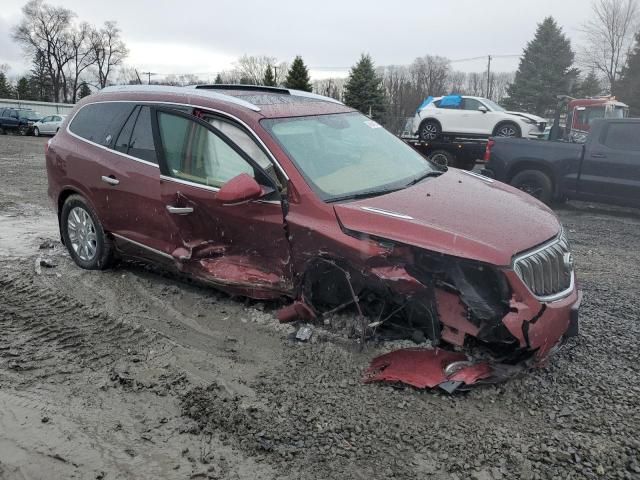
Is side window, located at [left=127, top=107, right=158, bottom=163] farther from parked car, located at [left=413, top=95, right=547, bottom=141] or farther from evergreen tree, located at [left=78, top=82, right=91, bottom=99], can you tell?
evergreen tree, located at [left=78, top=82, right=91, bottom=99]

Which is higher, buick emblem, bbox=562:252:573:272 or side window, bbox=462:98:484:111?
side window, bbox=462:98:484:111

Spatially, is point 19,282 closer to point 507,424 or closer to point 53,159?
point 53,159

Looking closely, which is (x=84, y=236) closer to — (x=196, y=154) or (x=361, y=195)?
(x=196, y=154)

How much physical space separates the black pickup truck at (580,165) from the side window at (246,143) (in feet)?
19.6

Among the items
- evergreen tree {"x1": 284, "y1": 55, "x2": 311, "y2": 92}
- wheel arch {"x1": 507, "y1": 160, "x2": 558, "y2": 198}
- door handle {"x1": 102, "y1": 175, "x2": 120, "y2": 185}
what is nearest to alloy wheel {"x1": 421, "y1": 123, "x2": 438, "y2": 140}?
wheel arch {"x1": 507, "y1": 160, "x2": 558, "y2": 198}

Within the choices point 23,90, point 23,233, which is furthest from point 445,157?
point 23,90

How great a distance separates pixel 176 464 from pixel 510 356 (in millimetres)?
1954

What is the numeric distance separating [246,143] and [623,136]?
8.00 m

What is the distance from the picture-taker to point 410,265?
332 centimetres

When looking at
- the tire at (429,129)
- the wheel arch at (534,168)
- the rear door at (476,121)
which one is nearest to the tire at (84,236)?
the wheel arch at (534,168)

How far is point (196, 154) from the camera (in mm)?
4359

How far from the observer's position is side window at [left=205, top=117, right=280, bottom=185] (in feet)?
13.0

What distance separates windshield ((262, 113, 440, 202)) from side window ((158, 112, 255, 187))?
40 centimetres

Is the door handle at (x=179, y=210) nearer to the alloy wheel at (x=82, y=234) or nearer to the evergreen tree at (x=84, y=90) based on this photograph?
the alloy wheel at (x=82, y=234)
